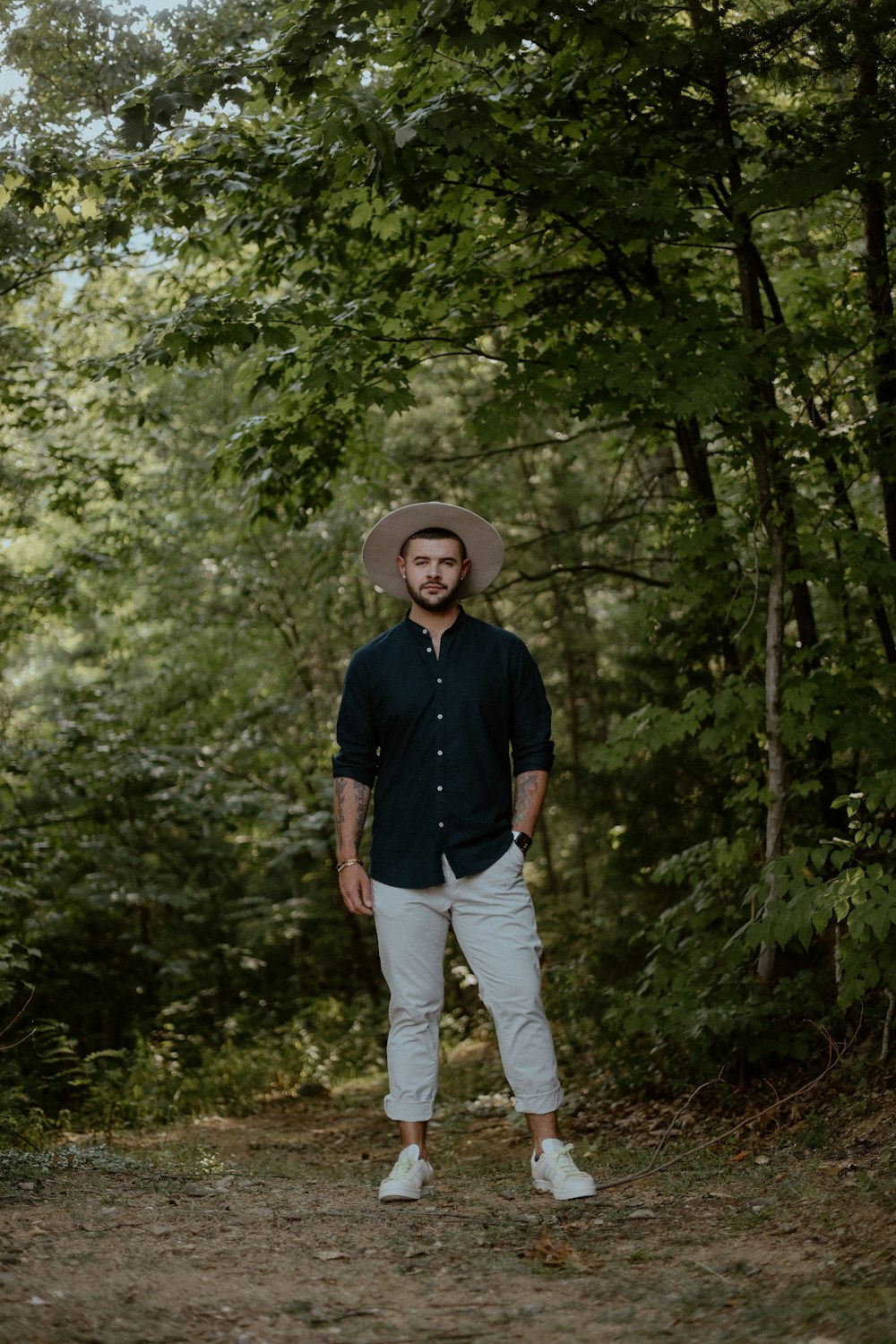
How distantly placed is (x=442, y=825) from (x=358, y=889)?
0.38m

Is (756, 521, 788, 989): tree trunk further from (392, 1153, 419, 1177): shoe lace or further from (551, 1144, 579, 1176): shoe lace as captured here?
(392, 1153, 419, 1177): shoe lace

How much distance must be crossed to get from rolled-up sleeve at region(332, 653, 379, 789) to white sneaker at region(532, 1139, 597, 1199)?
55.6 inches

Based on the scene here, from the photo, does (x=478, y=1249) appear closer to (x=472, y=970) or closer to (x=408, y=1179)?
(x=408, y=1179)

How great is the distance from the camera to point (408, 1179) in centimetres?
402

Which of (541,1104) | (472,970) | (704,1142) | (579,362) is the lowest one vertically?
(704,1142)

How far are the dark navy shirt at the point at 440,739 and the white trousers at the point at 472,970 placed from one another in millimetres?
94

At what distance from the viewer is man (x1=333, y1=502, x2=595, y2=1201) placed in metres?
4.03

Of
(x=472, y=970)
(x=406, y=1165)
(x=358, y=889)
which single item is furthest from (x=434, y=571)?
(x=406, y=1165)

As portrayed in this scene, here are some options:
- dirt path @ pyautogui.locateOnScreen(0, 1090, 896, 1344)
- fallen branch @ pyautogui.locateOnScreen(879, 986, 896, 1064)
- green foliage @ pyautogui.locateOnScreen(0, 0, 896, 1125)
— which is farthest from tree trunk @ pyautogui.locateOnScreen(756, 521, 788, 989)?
dirt path @ pyautogui.locateOnScreen(0, 1090, 896, 1344)

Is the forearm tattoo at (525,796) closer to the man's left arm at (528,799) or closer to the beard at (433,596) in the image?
the man's left arm at (528,799)

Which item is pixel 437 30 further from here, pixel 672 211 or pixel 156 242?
pixel 156 242

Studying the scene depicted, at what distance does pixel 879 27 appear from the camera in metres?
5.12

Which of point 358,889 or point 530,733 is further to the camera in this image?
point 530,733

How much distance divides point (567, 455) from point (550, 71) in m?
5.93
